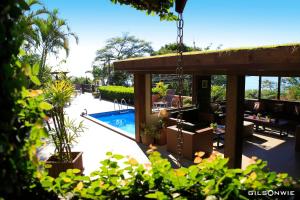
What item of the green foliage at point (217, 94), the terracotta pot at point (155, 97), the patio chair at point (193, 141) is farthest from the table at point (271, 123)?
the terracotta pot at point (155, 97)

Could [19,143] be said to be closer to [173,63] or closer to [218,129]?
[173,63]

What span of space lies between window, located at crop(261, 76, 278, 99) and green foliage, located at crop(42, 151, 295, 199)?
37.8 feet

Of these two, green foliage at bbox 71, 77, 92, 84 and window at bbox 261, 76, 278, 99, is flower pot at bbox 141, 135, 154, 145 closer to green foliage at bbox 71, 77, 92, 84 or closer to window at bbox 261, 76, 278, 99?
window at bbox 261, 76, 278, 99

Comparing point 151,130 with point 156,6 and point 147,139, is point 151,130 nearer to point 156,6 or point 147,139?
point 147,139

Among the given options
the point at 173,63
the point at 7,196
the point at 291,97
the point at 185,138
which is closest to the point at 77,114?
the point at 185,138

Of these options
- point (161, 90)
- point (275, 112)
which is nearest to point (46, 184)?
point (275, 112)

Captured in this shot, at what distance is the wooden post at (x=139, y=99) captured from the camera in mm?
7369

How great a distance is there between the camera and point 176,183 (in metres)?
1.38

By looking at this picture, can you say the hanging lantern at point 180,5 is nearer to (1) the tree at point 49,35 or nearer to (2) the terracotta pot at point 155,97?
(1) the tree at point 49,35

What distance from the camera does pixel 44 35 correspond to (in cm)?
854

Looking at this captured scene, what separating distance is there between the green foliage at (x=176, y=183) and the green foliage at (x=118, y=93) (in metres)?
13.3

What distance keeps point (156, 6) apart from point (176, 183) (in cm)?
151

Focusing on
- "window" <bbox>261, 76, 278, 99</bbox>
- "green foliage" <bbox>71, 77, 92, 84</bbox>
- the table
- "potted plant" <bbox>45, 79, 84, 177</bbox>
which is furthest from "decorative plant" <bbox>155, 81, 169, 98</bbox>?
"green foliage" <bbox>71, 77, 92, 84</bbox>

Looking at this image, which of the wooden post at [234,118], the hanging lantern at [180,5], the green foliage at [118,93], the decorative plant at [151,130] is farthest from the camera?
the green foliage at [118,93]
